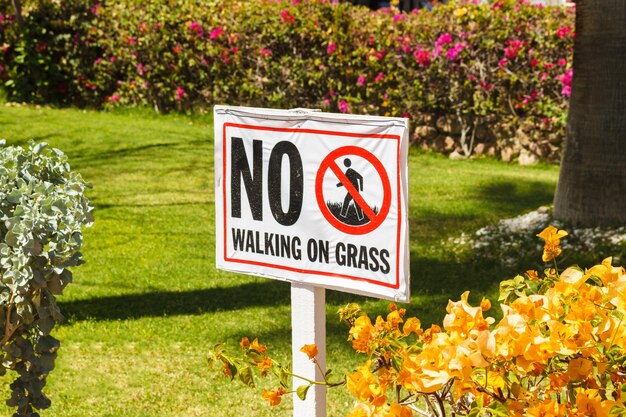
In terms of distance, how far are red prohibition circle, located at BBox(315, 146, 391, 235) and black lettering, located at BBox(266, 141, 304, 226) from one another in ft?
0.23

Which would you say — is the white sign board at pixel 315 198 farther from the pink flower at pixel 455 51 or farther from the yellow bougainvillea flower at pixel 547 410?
the pink flower at pixel 455 51

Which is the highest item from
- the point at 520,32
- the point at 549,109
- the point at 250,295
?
the point at 520,32

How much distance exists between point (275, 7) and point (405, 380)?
33.0 ft

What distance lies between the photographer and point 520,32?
1073 centimetres

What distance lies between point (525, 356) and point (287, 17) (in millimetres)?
9833

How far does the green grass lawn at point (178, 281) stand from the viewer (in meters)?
4.53

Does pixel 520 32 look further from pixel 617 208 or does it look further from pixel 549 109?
pixel 617 208

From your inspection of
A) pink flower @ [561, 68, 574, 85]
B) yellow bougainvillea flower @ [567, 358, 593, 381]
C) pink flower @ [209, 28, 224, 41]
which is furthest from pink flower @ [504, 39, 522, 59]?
yellow bougainvillea flower @ [567, 358, 593, 381]

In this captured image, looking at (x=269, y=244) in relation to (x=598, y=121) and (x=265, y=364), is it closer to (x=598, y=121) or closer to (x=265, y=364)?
Answer: (x=265, y=364)

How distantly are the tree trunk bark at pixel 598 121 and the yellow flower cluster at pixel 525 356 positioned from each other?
4.72 m

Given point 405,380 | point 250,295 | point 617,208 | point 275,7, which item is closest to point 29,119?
point 275,7

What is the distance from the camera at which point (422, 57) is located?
10922mm

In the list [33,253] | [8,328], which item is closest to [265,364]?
[33,253]

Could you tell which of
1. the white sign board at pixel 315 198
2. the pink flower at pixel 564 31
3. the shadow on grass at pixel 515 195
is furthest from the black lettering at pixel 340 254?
the pink flower at pixel 564 31
